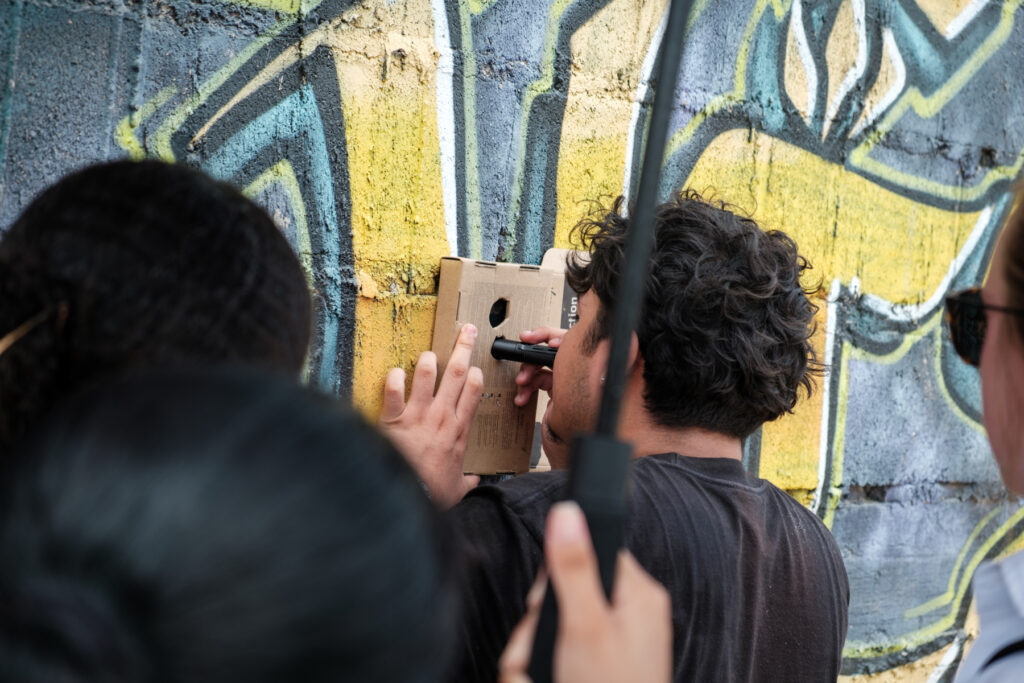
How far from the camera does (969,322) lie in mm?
1258

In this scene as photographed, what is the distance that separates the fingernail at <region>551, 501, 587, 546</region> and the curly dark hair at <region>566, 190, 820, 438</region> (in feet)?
3.85

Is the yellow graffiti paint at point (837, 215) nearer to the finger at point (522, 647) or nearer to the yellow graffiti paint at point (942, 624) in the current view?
the yellow graffiti paint at point (942, 624)

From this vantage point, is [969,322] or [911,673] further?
[911,673]

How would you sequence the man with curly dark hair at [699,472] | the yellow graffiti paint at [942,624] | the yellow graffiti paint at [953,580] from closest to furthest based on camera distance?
the man with curly dark hair at [699,472]
the yellow graffiti paint at [942,624]
the yellow graffiti paint at [953,580]

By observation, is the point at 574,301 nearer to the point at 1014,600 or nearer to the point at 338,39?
the point at 338,39

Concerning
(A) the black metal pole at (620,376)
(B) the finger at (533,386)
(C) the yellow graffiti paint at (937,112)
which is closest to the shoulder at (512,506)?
(B) the finger at (533,386)

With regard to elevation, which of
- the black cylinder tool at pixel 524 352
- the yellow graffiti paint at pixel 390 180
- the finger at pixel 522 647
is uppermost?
the yellow graffiti paint at pixel 390 180

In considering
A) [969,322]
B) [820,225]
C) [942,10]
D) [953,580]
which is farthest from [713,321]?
[953,580]

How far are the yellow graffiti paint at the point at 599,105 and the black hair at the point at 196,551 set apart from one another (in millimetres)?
1744

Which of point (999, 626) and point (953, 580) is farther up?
point (999, 626)

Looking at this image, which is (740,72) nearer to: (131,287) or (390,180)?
(390,180)

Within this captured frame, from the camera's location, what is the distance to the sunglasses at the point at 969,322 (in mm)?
1234

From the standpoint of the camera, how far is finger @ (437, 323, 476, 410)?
199 centimetres

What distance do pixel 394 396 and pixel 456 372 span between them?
0.15 meters
